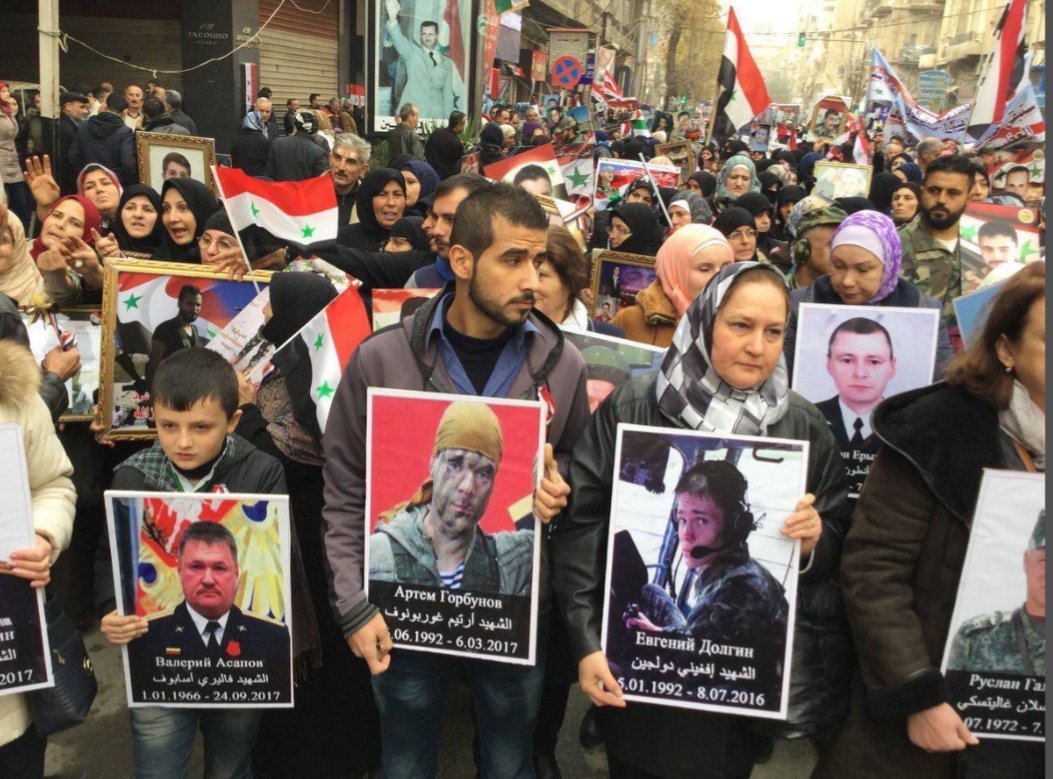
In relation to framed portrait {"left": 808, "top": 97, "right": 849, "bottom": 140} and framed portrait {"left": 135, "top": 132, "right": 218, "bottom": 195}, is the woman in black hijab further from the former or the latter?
framed portrait {"left": 808, "top": 97, "right": 849, "bottom": 140}

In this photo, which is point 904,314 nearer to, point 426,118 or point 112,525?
point 112,525

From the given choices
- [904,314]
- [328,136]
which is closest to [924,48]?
[328,136]

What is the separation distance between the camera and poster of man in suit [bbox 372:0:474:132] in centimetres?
2167

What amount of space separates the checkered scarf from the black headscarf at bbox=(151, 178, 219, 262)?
3.10 metres

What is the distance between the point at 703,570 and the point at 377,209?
378 centimetres

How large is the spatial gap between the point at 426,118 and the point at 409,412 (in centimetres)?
2330

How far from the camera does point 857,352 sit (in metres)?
3.00

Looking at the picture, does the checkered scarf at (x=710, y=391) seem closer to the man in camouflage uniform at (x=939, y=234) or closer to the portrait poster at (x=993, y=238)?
the man in camouflage uniform at (x=939, y=234)

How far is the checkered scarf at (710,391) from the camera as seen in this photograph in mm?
2148

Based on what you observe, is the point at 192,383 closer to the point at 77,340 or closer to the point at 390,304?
the point at 390,304

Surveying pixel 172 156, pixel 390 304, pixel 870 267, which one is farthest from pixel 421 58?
pixel 870 267

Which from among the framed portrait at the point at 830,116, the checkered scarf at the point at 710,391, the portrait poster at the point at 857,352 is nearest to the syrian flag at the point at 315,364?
the checkered scarf at the point at 710,391

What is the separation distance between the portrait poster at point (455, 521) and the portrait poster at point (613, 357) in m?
0.97

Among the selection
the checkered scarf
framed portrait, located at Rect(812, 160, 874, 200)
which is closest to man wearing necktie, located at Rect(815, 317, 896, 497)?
the checkered scarf
